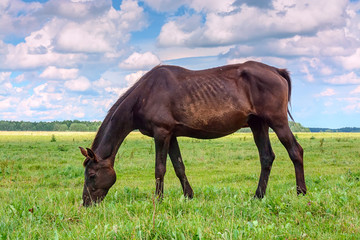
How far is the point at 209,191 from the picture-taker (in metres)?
7.72

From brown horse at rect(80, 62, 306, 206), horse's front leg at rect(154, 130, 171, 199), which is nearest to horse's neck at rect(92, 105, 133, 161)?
brown horse at rect(80, 62, 306, 206)

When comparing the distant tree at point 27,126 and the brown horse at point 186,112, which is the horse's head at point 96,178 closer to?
the brown horse at point 186,112

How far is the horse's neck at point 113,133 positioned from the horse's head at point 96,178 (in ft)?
0.59

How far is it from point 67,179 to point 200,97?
7407mm

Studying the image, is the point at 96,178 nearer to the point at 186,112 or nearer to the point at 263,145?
the point at 186,112

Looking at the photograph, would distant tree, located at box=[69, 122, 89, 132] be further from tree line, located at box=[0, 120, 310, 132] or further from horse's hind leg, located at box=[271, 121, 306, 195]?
horse's hind leg, located at box=[271, 121, 306, 195]

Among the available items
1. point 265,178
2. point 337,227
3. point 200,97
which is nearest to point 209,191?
point 265,178

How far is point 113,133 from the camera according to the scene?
296 inches

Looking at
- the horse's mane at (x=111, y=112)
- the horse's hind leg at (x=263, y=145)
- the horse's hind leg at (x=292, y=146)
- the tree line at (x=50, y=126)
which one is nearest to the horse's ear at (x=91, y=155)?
the horse's mane at (x=111, y=112)

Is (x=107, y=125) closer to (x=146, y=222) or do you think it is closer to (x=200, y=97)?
(x=200, y=97)

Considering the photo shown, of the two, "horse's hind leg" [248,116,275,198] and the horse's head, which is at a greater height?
"horse's hind leg" [248,116,275,198]

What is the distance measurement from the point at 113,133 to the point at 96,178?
99 cm

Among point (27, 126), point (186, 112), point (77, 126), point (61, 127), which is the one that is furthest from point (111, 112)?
point (27, 126)

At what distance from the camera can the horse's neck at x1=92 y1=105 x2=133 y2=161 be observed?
7457 millimetres
